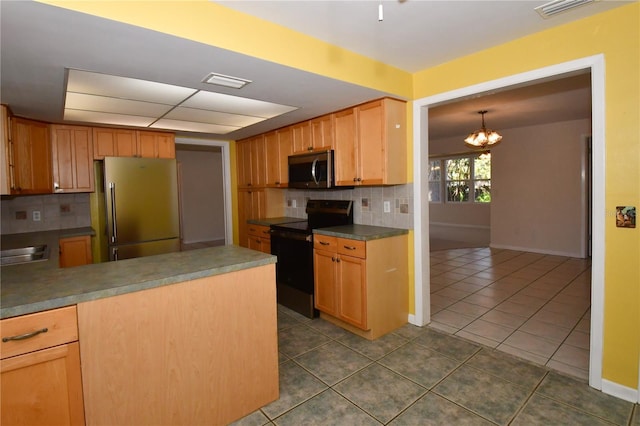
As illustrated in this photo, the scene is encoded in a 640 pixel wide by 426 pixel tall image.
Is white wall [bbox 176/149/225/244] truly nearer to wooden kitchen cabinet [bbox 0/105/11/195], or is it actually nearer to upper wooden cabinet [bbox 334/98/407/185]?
wooden kitchen cabinet [bbox 0/105/11/195]

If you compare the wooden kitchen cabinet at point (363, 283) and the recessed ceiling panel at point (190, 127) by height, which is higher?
the recessed ceiling panel at point (190, 127)

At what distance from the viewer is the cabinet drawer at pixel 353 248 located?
2.85 m

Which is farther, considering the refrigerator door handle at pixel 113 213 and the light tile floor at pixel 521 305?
the refrigerator door handle at pixel 113 213

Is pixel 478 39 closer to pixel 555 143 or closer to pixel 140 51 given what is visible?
pixel 140 51

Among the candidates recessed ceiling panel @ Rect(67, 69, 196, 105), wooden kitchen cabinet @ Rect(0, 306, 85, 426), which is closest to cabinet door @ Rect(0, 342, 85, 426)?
wooden kitchen cabinet @ Rect(0, 306, 85, 426)

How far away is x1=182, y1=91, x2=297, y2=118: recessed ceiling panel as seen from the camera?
276 cm

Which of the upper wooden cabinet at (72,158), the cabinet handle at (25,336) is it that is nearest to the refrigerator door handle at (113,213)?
the upper wooden cabinet at (72,158)

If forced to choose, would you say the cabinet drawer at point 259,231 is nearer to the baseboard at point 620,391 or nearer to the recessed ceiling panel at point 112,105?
the recessed ceiling panel at point 112,105

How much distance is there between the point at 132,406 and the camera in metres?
1.60

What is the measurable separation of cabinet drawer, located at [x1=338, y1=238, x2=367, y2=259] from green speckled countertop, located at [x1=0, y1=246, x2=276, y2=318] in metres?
1.03

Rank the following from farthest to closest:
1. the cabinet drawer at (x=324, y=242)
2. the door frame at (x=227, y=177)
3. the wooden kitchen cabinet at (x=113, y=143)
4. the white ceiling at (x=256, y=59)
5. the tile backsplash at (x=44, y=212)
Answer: the door frame at (x=227, y=177), the wooden kitchen cabinet at (x=113, y=143), the tile backsplash at (x=44, y=212), the cabinet drawer at (x=324, y=242), the white ceiling at (x=256, y=59)

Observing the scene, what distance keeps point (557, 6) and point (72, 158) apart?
459cm

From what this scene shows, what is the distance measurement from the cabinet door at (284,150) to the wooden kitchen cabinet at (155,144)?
145 centimetres

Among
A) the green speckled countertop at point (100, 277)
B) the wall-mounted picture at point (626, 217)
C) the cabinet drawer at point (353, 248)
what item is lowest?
the cabinet drawer at point (353, 248)
